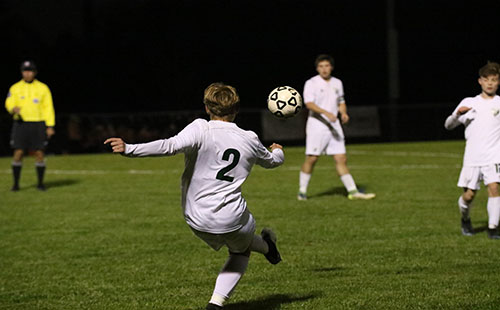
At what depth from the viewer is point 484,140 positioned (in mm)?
8773

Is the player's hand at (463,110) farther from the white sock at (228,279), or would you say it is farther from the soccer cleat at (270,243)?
the white sock at (228,279)

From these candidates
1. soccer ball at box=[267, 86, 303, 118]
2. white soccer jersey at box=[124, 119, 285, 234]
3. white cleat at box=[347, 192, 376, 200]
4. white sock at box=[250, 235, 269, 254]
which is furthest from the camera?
white cleat at box=[347, 192, 376, 200]

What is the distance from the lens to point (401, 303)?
6.12 meters

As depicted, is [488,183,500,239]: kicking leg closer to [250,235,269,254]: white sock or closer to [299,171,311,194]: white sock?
[250,235,269,254]: white sock

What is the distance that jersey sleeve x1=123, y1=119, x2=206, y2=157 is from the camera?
16.6 feet

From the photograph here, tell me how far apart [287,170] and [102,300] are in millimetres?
11662

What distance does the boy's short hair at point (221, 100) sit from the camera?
5457mm

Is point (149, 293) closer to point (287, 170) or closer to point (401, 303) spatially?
point (401, 303)

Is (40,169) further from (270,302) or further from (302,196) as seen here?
(270,302)

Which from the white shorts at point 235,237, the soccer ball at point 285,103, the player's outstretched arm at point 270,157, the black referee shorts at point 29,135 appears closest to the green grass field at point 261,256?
the white shorts at point 235,237

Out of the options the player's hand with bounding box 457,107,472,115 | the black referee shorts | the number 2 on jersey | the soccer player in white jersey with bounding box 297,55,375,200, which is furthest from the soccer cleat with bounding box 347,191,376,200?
the number 2 on jersey

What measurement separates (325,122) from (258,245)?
21.9ft

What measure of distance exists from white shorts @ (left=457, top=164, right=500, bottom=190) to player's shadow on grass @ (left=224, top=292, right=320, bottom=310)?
119 inches

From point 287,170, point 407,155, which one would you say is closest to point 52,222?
point 287,170
